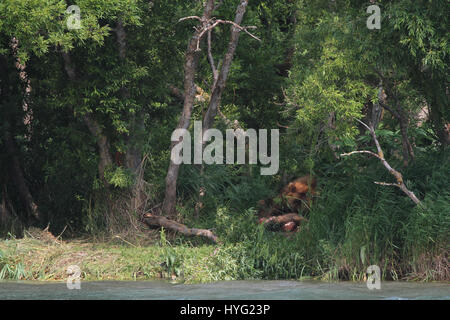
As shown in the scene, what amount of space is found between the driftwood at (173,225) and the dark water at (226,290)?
6.56ft

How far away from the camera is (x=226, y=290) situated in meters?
9.47

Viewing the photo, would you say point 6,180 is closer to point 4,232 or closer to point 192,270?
point 4,232

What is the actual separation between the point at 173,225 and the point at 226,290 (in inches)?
130

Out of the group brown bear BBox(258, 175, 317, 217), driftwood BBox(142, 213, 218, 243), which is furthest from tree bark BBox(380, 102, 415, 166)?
driftwood BBox(142, 213, 218, 243)

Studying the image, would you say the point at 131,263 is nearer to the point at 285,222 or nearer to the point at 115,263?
the point at 115,263

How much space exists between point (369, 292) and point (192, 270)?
104 inches

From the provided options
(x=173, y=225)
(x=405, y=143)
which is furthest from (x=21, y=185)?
(x=405, y=143)

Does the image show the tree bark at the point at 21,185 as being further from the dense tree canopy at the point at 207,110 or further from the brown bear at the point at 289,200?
the brown bear at the point at 289,200

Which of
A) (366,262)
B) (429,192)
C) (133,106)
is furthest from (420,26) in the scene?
(133,106)

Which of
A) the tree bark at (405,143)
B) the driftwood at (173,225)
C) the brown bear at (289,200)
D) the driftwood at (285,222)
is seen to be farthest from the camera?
the brown bear at (289,200)

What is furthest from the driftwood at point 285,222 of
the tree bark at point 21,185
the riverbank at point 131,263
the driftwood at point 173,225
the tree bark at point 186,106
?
the tree bark at point 21,185

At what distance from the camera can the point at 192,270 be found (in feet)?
34.2

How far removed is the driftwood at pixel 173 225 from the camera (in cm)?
1205

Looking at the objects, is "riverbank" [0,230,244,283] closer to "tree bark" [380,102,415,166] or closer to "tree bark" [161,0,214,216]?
"tree bark" [161,0,214,216]
